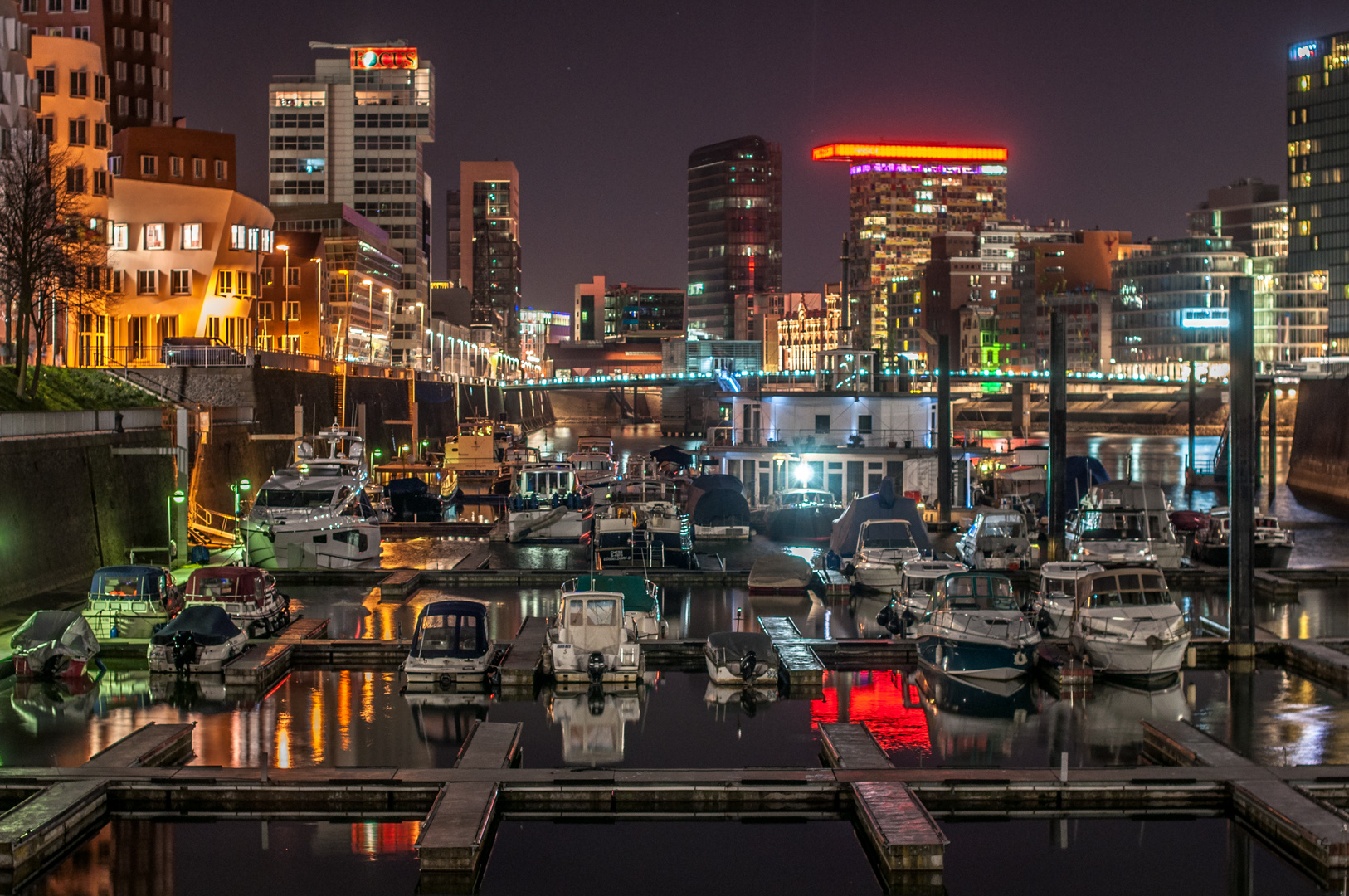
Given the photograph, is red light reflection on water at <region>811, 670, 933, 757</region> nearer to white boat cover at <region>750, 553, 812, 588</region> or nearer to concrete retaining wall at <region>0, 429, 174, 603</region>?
white boat cover at <region>750, 553, 812, 588</region>

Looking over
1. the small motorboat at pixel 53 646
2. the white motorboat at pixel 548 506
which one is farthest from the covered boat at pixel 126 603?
the white motorboat at pixel 548 506

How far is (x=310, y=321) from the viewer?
109 m

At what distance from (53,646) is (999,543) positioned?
26.5 meters

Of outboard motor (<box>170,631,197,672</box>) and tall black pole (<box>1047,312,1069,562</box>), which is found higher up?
Result: tall black pole (<box>1047,312,1069,562</box>)

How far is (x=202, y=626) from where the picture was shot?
1024 inches

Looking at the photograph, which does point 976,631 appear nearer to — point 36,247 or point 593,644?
point 593,644

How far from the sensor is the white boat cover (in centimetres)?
3597

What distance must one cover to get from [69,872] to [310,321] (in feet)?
319

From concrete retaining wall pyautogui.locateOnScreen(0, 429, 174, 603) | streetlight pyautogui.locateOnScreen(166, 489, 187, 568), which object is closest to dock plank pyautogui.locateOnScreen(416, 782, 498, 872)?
concrete retaining wall pyautogui.locateOnScreen(0, 429, 174, 603)

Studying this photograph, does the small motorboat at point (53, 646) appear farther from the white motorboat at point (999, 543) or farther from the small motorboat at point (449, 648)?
the white motorboat at point (999, 543)

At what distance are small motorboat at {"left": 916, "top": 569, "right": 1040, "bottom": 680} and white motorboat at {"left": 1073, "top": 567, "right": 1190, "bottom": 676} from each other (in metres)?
1.15


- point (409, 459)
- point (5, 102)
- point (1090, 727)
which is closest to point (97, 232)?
point (5, 102)

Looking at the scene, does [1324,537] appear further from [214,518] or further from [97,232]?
[97,232]

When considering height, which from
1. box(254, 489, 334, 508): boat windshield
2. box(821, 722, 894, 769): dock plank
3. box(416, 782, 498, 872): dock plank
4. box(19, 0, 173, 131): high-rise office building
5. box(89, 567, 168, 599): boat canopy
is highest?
box(19, 0, 173, 131): high-rise office building
